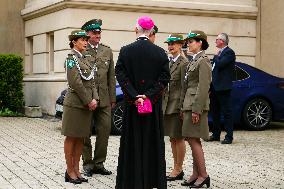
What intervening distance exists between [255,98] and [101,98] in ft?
21.3

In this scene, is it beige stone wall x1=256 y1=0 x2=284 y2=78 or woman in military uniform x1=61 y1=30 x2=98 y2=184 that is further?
beige stone wall x1=256 y1=0 x2=284 y2=78

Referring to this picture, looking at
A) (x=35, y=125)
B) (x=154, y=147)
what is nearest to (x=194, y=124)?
(x=154, y=147)

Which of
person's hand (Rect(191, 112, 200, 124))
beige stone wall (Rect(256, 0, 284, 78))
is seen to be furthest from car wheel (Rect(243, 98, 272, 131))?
person's hand (Rect(191, 112, 200, 124))

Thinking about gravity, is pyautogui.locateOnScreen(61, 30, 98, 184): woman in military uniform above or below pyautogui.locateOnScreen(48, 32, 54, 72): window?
below

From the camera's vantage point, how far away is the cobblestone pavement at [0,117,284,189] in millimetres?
7902

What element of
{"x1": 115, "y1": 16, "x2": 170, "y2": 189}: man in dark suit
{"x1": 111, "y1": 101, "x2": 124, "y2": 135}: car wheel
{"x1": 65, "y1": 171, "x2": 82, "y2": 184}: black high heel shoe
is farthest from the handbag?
{"x1": 111, "y1": 101, "x2": 124, "y2": 135}: car wheel

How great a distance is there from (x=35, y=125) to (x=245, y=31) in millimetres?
7410

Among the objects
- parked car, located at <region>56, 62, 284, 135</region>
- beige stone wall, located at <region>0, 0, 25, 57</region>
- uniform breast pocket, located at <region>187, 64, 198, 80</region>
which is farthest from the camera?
beige stone wall, located at <region>0, 0, 25, 57</region>

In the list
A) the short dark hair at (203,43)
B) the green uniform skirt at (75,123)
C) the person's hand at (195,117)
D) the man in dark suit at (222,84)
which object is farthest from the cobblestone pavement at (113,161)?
the short dark hair at (203,43)

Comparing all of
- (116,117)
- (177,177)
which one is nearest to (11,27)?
(116,117)

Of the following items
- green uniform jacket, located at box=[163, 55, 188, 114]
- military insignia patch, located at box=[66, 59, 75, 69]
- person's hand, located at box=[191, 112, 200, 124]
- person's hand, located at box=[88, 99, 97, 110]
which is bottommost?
person's hand, located at box=[191, 112, 200, 124]

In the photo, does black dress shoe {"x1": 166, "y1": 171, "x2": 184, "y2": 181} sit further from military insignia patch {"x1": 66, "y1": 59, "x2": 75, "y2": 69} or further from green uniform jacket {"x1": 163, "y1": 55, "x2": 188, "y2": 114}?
military insignia patch {"x1": 66, "y1": 59, "x2": 75, "y2": 69}

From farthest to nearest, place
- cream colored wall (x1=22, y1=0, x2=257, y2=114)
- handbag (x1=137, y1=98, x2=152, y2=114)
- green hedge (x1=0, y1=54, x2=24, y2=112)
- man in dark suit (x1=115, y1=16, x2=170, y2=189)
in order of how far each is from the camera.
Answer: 1. green hedge (x1=0, y1=54, x2=24, y2=112)
2. cream colored wall (x1=22, y1=0, x2=257, y2=114)
3. man in dark suit (x1=115, y1=16, x2=170, y2=189)
4. handbag (x1=137, y1=98, x2=152, y2=114)

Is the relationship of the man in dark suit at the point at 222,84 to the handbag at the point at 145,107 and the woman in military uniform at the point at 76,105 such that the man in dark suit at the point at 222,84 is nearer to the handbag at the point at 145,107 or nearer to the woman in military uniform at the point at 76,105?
the woman in military uniform at the point at 76,105
